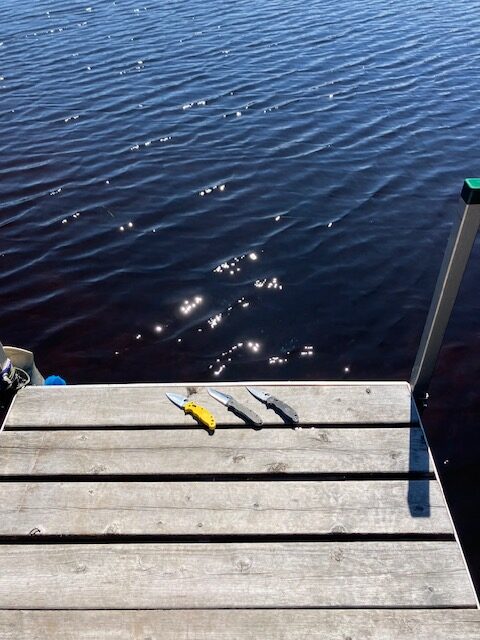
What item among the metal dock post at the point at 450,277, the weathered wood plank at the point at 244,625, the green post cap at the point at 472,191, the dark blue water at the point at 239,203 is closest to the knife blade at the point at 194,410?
the weathered wood plank at the point at 244,625

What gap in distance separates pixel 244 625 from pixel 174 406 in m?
1.99

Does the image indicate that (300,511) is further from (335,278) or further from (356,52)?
(356,52)

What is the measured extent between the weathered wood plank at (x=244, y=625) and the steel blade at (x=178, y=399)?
1796mm

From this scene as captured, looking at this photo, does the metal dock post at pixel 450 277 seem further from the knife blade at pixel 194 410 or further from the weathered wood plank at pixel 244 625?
the weathered wood plank at pixel 244 625

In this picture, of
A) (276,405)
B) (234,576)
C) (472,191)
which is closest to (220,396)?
(276,405)

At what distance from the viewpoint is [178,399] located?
487 centimetres

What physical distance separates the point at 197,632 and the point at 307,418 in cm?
194

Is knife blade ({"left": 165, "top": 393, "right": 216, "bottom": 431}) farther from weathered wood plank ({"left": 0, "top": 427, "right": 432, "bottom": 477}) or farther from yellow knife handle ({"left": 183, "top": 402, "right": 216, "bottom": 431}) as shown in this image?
weathered wood plank ({"left": 0, "top": 427, "right": 432, "bottom": 477})

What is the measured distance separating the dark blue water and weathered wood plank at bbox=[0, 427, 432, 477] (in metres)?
1.73

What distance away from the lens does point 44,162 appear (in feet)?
36.1

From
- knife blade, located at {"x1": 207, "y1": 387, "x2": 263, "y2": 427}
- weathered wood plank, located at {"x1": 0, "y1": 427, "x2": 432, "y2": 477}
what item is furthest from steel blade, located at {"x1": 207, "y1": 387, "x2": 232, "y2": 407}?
weathered wood plank, located at {"x1": 0, "y1": 427, "x2": 432, "y2": 477}

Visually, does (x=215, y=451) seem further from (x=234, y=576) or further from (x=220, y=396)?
(x=234, y=576)

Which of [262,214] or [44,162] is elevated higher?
[44,162]

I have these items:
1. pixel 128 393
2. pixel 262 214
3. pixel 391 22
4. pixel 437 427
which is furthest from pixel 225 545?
pixel 391 22
